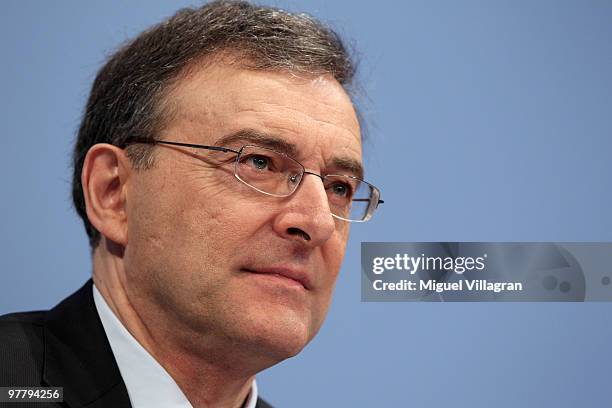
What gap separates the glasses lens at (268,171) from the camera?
1229 millimetres

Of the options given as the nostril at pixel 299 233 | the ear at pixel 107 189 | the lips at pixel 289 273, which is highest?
the ear at pixel 107 189

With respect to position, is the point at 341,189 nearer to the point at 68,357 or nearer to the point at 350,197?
the point at 350,197

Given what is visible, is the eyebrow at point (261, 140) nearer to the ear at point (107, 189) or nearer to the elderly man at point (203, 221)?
the elderly man at point (203, 221)

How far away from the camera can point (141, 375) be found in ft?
4.09

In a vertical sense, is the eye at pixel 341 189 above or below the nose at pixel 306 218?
above

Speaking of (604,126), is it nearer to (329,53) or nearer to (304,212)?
(329,53)

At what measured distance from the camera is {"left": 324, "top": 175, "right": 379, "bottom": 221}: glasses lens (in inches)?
53.6

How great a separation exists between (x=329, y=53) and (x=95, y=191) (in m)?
0.52

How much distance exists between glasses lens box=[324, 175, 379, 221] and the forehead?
63 millimetres

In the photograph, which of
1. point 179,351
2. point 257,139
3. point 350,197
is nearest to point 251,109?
point 257,139

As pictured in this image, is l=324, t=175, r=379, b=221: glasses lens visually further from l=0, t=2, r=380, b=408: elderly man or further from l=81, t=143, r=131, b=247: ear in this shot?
l=81, t=143, r=131, b=247: ear

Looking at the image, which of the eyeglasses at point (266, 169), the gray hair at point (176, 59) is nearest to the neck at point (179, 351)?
the gray hair at point (176, 59)

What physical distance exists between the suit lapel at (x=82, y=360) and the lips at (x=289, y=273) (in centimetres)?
29

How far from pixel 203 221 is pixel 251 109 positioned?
209mm
